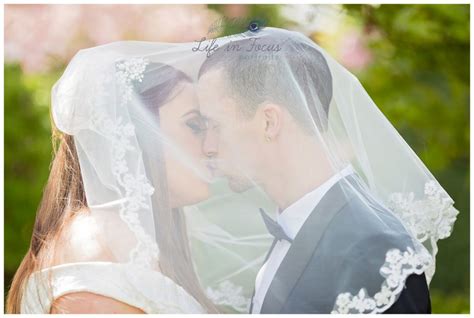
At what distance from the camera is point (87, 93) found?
1965 millimetres

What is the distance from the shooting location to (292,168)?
1.99 meters

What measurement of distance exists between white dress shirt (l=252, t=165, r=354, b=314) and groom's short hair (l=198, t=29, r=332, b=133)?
0.16 meters

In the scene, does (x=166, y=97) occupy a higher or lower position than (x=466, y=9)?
higher

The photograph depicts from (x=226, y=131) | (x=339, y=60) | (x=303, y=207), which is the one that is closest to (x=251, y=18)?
(x=226, y=131)

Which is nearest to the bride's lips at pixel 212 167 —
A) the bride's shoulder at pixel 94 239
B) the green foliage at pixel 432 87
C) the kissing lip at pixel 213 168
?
the kissing lip at pixel 213 168

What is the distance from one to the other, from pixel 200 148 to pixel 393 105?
156 cm

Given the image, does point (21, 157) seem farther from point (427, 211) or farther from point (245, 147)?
point (427, 211)

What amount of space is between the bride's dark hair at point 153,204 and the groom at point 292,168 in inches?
5.1

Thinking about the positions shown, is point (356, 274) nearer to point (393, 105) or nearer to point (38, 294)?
point (38, 294)

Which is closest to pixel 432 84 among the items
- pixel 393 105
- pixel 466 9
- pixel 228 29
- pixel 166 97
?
pixel 393 105

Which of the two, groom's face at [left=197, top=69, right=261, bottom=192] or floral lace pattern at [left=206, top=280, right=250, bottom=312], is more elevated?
groom's face at [left=197, top=69, right=261, bottom=192]

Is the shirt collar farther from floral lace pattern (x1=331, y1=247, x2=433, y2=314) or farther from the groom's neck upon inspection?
floral lace pattern (x1=331, y1=247, x2=433, y2=314)

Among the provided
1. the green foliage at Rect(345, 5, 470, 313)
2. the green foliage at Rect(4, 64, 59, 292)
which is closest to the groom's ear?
the green foliage at Rect(345, 5, 470, 313)

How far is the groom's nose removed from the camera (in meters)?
2.03
